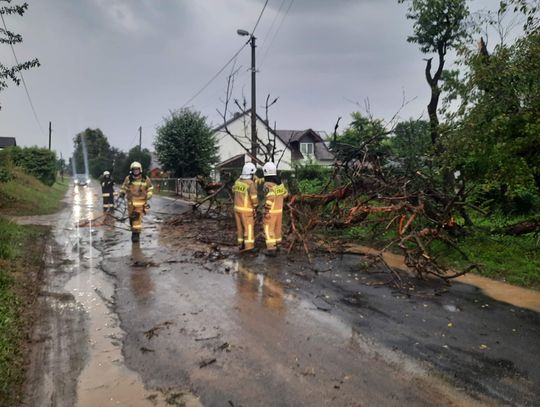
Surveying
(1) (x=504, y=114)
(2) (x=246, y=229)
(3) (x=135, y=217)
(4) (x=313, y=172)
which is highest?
(1) (x=504, y=114)

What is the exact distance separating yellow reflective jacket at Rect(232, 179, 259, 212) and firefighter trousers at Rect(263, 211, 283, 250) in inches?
15.4

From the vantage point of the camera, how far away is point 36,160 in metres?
32.2

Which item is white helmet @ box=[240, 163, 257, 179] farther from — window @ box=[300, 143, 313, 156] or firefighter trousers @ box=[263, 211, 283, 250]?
window @ box=[300, 143, 313, 156]

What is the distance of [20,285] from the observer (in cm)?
609

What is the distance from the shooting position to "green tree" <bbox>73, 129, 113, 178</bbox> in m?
84.2

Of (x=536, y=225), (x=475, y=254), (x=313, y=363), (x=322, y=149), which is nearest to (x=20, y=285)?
(x=313, y=363)

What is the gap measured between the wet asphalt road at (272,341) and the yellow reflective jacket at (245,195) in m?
1.43

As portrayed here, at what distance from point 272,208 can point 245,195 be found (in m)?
0.59

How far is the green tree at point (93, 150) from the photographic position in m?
84.2

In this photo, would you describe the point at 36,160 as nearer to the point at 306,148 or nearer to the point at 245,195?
the point at 306,148

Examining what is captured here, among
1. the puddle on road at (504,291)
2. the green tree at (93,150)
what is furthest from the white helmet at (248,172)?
the green tree at (93,150)

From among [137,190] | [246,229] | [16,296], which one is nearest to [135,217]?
[137,190]

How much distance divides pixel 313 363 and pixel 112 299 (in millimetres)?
3057

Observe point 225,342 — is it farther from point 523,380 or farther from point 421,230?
point 421,230
